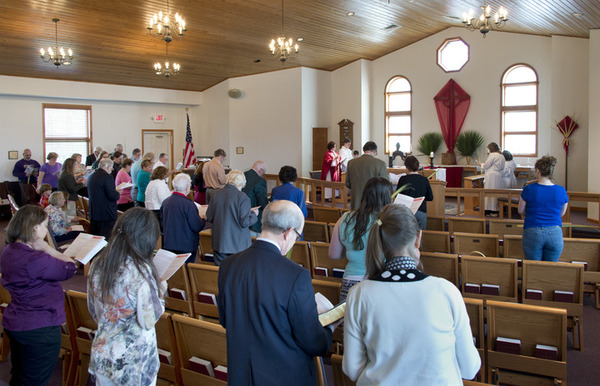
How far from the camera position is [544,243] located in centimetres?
400

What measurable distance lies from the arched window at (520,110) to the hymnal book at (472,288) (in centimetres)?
933

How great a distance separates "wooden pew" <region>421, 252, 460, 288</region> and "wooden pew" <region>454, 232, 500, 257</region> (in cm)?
74

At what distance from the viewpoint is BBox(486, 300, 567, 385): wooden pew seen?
2.50m

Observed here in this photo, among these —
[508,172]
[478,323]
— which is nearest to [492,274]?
[478,323]

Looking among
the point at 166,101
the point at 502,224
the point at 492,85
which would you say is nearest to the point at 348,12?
the point at 492,85

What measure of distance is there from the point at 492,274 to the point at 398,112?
10.6 meters

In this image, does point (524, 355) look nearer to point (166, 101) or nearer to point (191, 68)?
point (191, 68)

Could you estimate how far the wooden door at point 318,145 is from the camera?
1404 cm

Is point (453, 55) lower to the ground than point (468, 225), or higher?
higher

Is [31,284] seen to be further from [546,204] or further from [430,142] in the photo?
[430,142]

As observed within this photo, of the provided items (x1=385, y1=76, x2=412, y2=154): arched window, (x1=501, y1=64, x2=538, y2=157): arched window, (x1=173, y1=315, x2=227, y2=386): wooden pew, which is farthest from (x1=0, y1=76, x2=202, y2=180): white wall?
(x1=173, y1=315, x2=227, y2=386): wooden pew

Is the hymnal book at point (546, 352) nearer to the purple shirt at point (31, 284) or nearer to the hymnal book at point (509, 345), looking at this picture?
the hymnal book at point (509, 345)

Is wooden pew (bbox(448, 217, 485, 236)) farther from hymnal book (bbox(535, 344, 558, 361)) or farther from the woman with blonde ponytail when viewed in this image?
the woman with blonde ponytail

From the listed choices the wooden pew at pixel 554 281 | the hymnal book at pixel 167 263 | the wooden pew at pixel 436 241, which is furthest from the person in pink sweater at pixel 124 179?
the wooden pew at pixel 554 281
